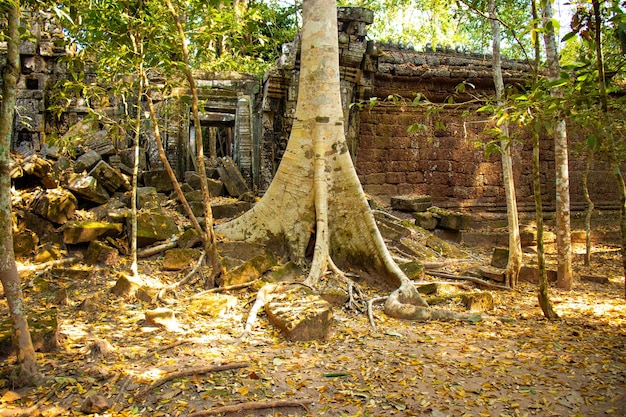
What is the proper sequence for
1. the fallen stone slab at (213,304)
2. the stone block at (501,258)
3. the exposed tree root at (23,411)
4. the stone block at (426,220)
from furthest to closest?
the stone block at (426,220) → the stone block at (501,258) → the fallen stone slab at (213,304) → the exposed tree root at (23,411)

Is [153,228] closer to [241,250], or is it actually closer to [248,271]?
[241,250]

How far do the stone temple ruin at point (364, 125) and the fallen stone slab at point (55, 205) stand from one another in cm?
182

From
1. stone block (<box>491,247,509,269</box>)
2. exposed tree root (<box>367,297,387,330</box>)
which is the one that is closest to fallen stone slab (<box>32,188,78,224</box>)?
exposed tree root (<box>367,297,387,330</box>)

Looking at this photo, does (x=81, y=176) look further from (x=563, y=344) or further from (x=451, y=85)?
(x=451, y=85)

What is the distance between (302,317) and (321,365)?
52cm

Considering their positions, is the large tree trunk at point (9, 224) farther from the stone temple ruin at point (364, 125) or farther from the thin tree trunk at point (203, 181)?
the stone temple ruin at point (364, 125)

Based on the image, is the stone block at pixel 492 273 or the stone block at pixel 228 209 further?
the stone block at pixel 228 209

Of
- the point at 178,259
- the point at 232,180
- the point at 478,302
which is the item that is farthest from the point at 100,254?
the point at 478,302

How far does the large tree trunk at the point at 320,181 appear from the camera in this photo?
16.8 ft

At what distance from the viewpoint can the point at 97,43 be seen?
4391 mm

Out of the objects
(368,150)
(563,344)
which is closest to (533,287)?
(563,344)

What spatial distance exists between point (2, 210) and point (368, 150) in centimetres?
764

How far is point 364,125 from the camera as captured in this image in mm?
9438

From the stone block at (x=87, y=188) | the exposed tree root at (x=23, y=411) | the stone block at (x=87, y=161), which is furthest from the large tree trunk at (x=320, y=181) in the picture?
the exposed tree root at (x=23, y=411)
